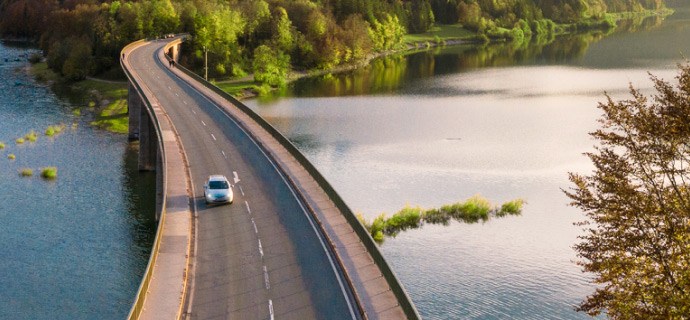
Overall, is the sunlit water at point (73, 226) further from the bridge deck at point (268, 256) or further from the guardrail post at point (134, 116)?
the bridge deck at point (268, 256)

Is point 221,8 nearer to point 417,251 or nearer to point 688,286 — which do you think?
point 417,251

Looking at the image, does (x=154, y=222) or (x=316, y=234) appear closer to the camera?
(x=316, y=234)

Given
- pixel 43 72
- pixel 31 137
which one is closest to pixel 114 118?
pixel 31 137

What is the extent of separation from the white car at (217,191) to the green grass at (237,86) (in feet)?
256

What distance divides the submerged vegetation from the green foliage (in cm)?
7822

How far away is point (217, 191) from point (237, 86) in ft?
289

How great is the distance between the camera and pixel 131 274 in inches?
1768

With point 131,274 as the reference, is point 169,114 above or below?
above

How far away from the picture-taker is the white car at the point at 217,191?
40969 mm

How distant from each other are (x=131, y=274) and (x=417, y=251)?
63.1 ft

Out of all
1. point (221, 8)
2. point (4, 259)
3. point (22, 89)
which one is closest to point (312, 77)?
point (221, 8)

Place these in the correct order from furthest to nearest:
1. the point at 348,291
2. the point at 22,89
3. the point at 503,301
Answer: the point at 22,89
the point at 503,301
the point at 348,291

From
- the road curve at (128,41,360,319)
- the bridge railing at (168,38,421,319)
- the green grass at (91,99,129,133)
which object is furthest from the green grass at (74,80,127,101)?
the road curve at (128,41,360,319)

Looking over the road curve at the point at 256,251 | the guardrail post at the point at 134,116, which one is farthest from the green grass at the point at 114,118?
the road curve at the point at 256,251
